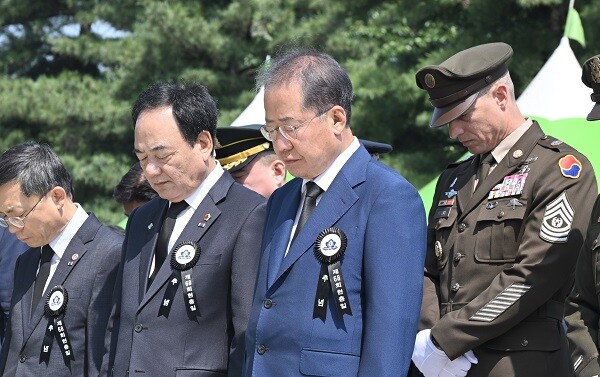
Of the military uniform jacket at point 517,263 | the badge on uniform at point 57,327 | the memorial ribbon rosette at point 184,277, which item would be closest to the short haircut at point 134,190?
the badge on uniform at point 57,327

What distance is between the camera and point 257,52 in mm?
19094

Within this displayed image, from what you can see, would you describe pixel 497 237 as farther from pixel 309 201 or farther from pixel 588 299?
pixel 309 201

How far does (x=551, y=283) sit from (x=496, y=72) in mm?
897

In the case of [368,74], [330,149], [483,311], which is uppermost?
[330,149]

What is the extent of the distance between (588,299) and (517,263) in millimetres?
370

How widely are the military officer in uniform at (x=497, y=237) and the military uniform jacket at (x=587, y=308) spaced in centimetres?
5

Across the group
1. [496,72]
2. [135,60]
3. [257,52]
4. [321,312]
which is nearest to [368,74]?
[257,52]

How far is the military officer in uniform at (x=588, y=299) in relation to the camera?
3.81 m

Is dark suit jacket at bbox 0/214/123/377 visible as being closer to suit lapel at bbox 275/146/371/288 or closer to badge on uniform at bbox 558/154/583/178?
suit lapel at bbox 275/146/371/288

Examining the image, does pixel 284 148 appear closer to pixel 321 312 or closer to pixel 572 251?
pixel 321 312

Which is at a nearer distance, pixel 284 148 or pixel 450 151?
pixel 284 148

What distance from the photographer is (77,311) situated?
4.63m

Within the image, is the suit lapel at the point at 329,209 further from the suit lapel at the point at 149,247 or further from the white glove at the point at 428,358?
the suit lapel at the point at 149,247

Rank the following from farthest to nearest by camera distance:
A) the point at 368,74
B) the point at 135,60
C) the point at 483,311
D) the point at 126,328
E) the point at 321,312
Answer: the point at 135,60
the point at 368,74
the point at 126,328
the point at 483,311
the point at 321,312
